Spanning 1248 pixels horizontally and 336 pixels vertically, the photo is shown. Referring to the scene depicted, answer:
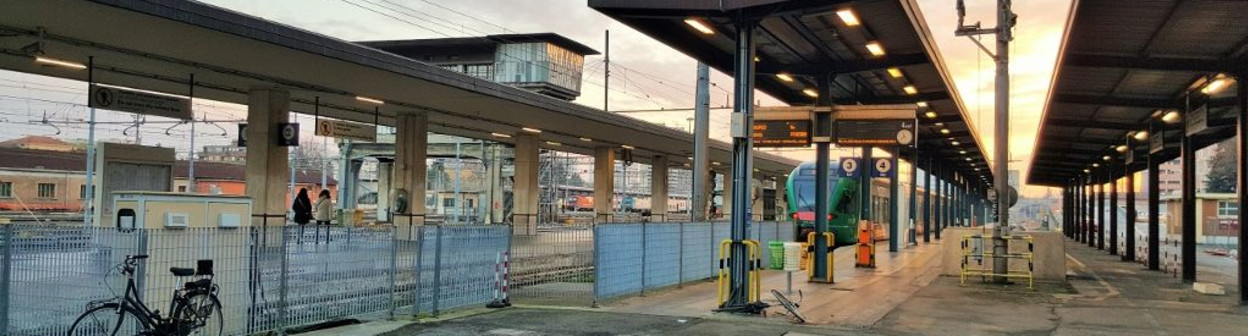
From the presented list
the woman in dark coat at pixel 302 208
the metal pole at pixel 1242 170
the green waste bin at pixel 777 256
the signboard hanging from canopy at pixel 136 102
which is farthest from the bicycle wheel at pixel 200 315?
the metal pole at pixel 1242 170

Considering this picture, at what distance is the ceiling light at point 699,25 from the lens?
41.8 feet

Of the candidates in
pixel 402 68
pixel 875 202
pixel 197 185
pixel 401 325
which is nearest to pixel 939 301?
pixel 401 325

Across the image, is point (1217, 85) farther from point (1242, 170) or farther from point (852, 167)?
point (852, 167)

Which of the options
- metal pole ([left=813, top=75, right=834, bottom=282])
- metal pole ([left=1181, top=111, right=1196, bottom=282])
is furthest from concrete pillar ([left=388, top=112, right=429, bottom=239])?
metal pole ([left=1181, top=111, right=1196, bottom=282])

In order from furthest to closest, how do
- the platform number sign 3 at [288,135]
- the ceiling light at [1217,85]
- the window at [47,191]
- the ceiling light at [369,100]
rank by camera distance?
the window at [47,191] < the ceiling light at [369,100] < the platform number sign 3 at [288,135] < the ceiling light at [1217,85]

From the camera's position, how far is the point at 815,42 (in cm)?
1516

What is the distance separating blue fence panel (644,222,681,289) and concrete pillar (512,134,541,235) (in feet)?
66.9

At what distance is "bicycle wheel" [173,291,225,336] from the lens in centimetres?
807

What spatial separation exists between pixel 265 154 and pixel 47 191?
44.2 metres

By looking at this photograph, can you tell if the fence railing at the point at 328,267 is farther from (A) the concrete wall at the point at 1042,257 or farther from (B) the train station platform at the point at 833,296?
(A) the concrete wall at the point at 1042,257

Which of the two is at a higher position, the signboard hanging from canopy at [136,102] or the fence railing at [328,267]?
the signboard hanging from canopy at [136,102]

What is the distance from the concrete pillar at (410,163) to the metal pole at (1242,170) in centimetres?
2133

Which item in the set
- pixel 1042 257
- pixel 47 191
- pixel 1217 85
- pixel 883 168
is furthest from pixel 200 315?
pixel 47 191

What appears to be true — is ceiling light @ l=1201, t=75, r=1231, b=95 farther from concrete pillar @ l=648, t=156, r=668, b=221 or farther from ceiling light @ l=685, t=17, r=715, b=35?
concrete pillar @ l=648, t=156, r=668, b=221
